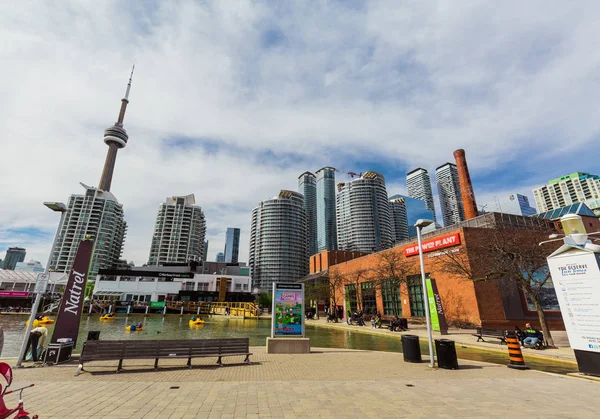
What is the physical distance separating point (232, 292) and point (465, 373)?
271ft

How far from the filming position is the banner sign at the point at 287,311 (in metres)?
15.6

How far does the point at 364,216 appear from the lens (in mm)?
167750

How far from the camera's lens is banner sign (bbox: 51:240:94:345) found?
1223 centimetres

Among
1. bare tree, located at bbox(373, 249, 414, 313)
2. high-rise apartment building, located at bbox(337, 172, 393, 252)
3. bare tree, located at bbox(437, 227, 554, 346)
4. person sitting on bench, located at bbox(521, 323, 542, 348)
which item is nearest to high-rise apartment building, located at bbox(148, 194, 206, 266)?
high-rise apartment building, located at bbox(337, 172, 393, 252)

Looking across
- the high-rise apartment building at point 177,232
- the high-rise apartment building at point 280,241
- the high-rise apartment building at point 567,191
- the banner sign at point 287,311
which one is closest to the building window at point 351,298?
the banner sign at point 287,311

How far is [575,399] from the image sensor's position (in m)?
7.40

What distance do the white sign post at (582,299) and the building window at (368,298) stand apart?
3272 centimetres

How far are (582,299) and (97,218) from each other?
A: 160142 mm

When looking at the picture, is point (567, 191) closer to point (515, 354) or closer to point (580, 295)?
point (580, 295)

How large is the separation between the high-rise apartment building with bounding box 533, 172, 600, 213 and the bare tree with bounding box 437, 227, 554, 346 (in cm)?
17045

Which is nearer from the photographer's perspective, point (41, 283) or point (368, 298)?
point (41, 283)

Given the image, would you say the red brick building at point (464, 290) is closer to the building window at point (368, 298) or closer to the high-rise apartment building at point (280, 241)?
the building window at point (368, 298)

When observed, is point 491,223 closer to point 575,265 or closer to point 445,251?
point 445,251

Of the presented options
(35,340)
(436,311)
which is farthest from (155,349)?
(436,311)
